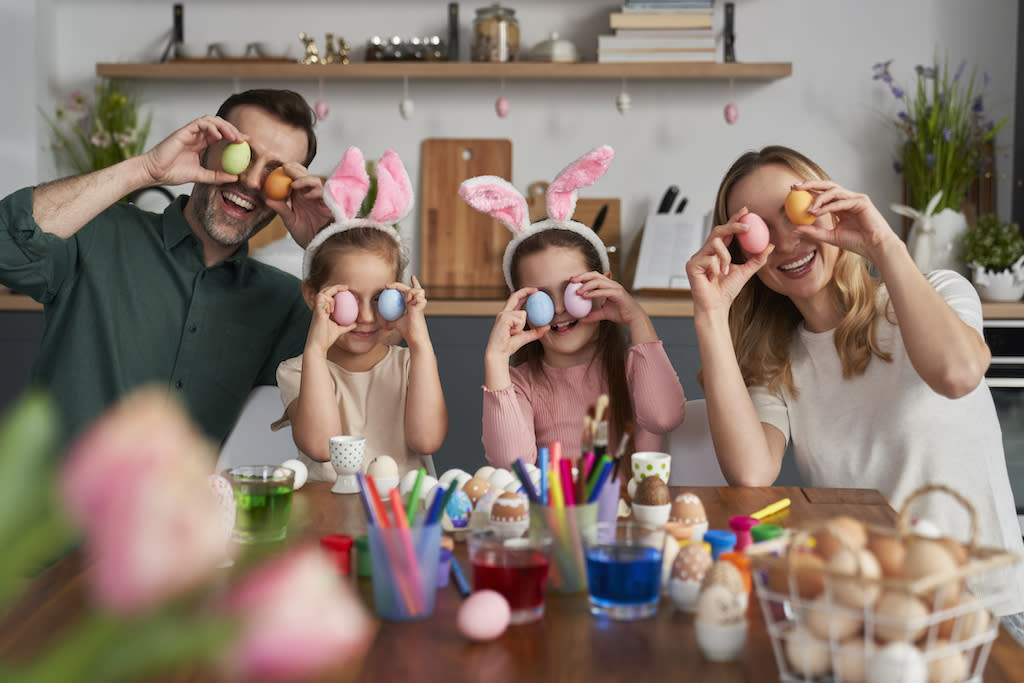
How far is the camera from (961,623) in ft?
2.15

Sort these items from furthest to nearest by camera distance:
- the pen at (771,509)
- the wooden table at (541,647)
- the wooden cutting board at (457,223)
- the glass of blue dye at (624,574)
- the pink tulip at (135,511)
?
the wooden cutting board at (457,223), the pen at (771,509), the glass of blue dye at (624,574), the wooden table at (541,647), the pink tulip at (135,511)

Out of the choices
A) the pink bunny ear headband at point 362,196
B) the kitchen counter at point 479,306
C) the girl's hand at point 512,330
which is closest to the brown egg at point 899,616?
the girl's hand at point 512,330

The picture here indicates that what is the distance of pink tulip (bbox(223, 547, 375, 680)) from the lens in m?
0.23

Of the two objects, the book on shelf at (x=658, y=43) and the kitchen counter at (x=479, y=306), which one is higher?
the book on shelf at (x=658, y=43)

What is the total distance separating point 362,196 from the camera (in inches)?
71.2

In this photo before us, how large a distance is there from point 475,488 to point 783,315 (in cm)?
81

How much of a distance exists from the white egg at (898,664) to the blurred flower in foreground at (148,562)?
495 mm

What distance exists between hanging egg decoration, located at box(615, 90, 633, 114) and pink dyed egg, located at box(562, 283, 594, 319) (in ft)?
5.64

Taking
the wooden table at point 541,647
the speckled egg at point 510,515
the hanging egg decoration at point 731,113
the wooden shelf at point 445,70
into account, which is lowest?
the wooden table at point 541,647

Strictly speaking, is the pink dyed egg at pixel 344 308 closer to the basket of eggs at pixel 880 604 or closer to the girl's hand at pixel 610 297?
the girl's hand at pixel 610 297

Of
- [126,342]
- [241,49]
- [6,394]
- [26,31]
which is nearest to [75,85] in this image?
[26,31]

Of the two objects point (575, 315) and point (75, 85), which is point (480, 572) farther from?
point (75, 85)

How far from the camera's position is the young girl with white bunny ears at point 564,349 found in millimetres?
1639

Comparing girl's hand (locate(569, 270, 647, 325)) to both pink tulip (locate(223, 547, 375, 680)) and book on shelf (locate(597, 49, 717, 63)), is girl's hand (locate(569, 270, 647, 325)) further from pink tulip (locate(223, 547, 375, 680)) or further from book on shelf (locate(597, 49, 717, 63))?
book on shelf (locate(597, 49, 717, 63))
